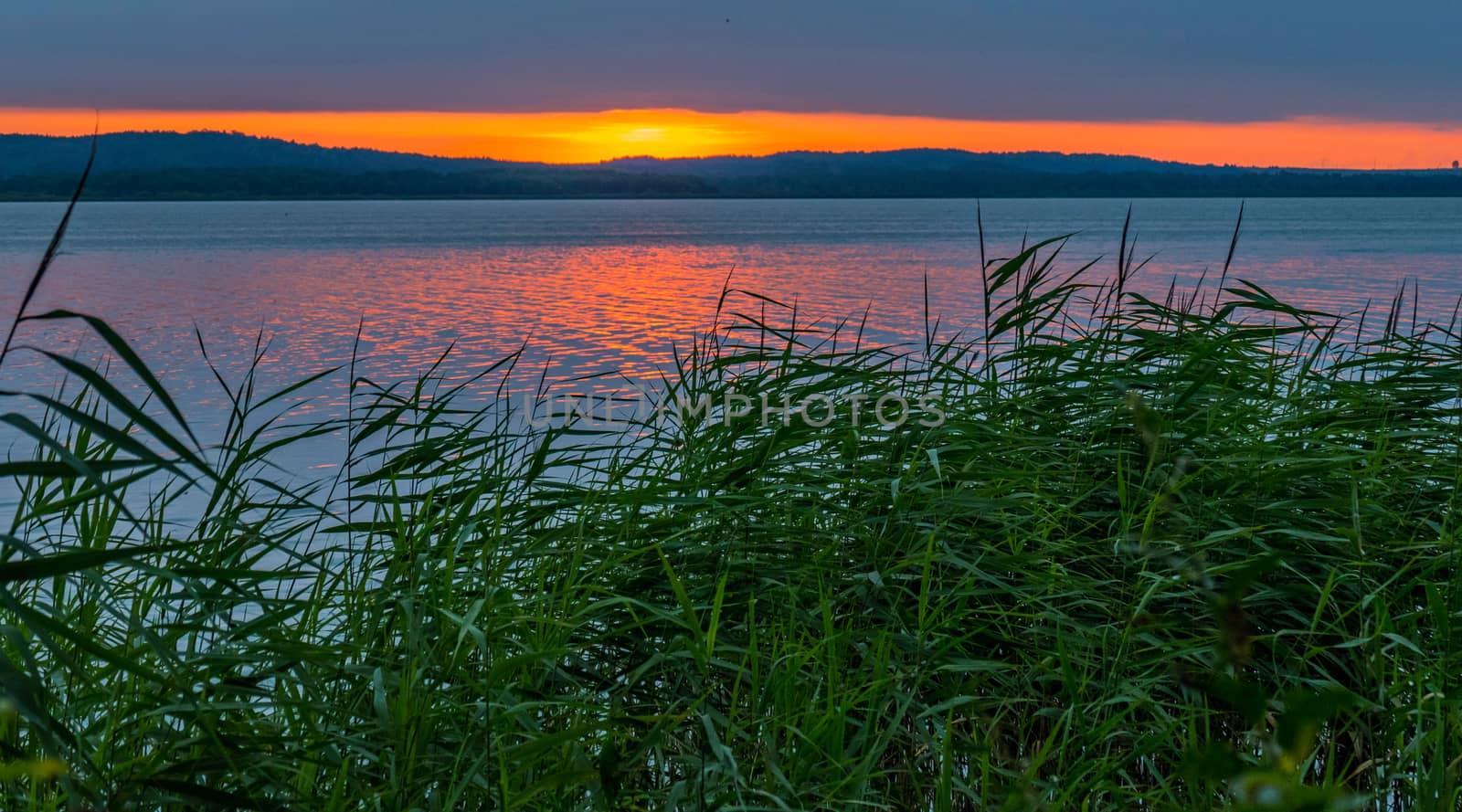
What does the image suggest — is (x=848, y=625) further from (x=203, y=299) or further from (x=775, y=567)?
(x=203, y=299)

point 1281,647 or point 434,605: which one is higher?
point 434,605

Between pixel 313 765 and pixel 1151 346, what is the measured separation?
396 cm

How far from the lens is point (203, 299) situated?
98.5ft

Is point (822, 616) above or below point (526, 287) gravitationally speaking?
above

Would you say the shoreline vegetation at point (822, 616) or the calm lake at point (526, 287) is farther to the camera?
the calm lake at point (526, 287)

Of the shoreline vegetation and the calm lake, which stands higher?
the shoreline vegetation

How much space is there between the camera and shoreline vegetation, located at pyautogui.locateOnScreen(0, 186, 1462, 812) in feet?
9.37

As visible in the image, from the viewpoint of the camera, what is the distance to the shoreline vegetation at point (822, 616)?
2.86m

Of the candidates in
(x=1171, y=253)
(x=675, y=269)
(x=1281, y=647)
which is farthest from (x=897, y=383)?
(x=1171, y=253)

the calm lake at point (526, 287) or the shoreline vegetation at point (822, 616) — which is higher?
the shoreline vegetation at point (822, 616)

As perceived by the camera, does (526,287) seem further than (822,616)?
Yes

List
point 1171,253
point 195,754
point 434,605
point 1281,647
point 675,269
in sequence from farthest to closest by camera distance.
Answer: point 1171,253
point 675,269
point 1281,647
point 434,605
point 195,754

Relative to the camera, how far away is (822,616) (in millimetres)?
3525

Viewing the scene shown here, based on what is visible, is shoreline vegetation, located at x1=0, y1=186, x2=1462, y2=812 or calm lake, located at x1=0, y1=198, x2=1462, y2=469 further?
calm lake, located at x1=0, y1=198, x2=1462, y2=469
